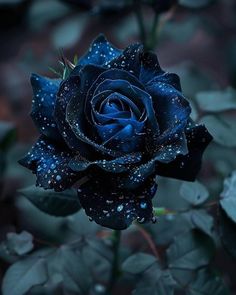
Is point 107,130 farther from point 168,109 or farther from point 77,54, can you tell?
point 77,54

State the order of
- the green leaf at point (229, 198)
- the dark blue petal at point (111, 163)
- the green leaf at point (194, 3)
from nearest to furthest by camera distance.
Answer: the dark blue petal at point (111, 163)
the green leaf at point (229, 198)
the green leaf at point (194, 3)

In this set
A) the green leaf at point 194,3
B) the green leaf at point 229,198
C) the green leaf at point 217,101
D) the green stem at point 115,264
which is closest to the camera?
the green leaf at point 229,198

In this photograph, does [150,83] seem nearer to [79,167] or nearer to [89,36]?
[79,167]

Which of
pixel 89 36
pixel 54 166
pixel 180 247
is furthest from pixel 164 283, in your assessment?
pixel 89 36

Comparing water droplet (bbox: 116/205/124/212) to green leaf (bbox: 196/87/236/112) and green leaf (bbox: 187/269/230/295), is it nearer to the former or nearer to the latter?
green leaf (bbox: 187/269/230/295)

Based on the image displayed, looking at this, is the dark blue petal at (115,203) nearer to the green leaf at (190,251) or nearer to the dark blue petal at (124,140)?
the dark blue petal at (124,140)

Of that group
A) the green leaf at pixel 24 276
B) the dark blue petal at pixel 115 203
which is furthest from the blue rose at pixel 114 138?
the green leaf at pixel 24 276

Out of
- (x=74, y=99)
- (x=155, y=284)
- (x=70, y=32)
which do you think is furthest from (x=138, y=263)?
(x=70, y=32)
